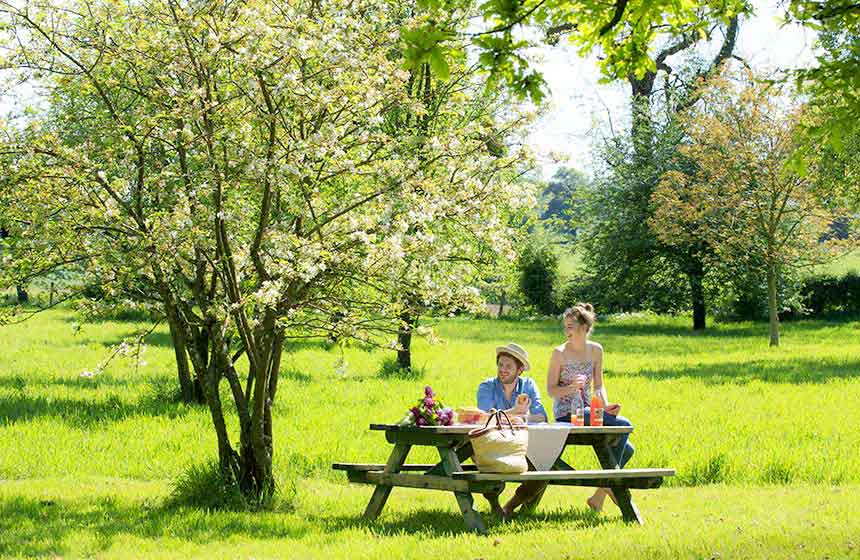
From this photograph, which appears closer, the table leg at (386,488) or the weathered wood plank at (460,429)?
the weathered wood plank at (460,429)

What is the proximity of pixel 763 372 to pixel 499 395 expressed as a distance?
49.4 feet

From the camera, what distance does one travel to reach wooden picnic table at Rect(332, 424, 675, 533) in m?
7.87

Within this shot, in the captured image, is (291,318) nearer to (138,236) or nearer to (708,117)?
(138,236)

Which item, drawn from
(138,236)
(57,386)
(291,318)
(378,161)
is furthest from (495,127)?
(57,386)

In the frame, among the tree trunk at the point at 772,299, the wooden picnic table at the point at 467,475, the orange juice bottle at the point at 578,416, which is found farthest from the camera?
the tree trunk at the point at 772,299

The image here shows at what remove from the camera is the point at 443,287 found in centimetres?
878

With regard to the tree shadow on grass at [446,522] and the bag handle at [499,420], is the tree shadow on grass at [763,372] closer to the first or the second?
→ the tree shadow on grass at [446,522]

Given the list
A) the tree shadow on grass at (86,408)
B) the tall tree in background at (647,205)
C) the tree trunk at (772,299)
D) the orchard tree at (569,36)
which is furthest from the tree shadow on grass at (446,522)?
the tall tree in background at (647,205)

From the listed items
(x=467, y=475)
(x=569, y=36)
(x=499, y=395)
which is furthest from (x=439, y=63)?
(x=499, y=395)

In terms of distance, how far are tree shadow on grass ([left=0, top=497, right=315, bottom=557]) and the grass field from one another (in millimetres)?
24

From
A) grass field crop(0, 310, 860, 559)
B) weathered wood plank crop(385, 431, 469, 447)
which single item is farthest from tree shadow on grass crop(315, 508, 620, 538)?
weathered wood plank crop(385, 431, 469, 447)

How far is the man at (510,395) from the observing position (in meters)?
8.89

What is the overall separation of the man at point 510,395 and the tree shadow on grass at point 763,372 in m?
12.4

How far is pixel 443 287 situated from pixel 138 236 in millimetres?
2598
